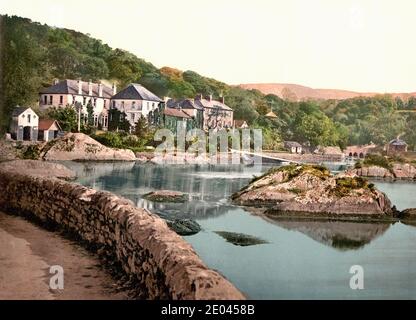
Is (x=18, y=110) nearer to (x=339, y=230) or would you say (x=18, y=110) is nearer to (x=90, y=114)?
(x=90, y=114)

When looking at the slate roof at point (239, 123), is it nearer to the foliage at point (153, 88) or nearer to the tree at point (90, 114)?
the foliage at point (153, 88)

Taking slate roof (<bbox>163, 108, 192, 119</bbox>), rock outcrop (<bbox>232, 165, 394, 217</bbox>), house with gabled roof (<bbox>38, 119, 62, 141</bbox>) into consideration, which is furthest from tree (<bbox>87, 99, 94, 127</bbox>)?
rock outcrop (<bbox>232, 165, 394, 217</bbox>)

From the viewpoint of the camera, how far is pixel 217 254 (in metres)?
9.55

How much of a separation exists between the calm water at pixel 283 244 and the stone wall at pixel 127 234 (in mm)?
1919

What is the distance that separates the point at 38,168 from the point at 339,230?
705 centimetres

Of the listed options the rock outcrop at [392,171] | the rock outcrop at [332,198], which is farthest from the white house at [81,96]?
the rock outcrop at [392,171]

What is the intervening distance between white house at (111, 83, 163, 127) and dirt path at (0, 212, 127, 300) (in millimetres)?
4690

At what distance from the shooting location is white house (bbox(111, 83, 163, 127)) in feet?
42.4

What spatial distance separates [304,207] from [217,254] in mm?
5103

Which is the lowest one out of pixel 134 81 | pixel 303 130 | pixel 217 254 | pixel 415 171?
pixel 217 254

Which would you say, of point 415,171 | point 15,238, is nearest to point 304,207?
point 415,171

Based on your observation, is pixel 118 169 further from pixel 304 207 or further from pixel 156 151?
pixel 304 207

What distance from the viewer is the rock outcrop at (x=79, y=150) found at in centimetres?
1373
